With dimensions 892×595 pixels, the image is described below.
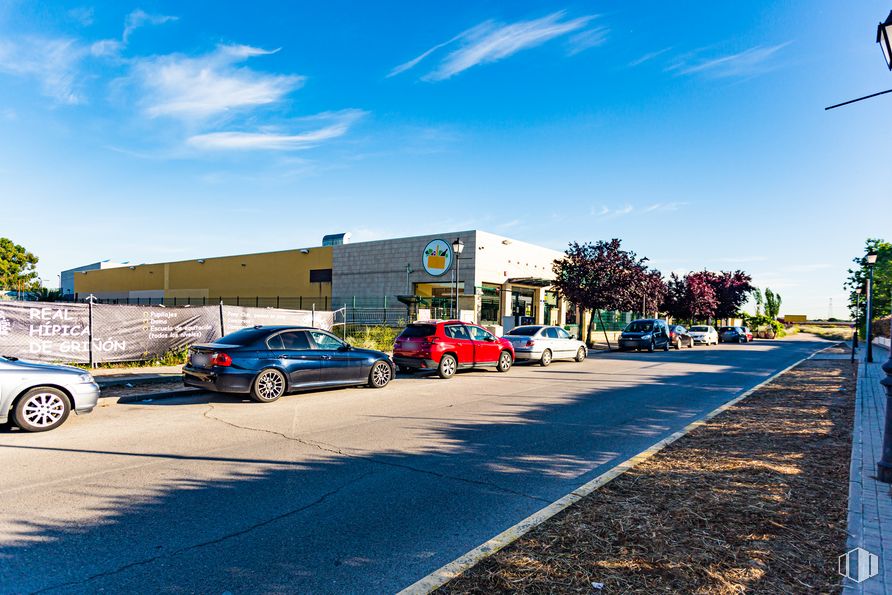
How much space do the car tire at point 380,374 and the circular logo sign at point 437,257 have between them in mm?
20327

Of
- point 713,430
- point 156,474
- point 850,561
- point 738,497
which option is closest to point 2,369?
point 156,474

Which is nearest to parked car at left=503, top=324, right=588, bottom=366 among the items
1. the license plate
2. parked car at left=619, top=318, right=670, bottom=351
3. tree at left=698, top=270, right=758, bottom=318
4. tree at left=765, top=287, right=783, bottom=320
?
parked car at left=619, top=318, right=670, bottom=351

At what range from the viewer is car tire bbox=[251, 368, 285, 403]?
10.1 meters

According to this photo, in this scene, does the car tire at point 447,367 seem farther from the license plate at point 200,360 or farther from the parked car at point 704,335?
the parked car at point 704,335

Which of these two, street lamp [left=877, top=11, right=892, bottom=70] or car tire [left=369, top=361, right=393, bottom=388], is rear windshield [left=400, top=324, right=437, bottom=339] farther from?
street lamp [left=877, top=11, right=892, bottom=70]

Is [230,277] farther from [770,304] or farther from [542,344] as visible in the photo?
[770,304]

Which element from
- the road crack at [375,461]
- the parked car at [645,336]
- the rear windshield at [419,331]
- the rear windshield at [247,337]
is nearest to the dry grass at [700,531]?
the road crack at [375,461]

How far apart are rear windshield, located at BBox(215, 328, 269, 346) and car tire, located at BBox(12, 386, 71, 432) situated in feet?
10.2

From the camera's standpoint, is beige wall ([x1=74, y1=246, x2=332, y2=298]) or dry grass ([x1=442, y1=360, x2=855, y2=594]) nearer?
dry grass ([x1=442, y1=360, x2=855, y2=594])

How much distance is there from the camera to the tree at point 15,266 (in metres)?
56.5

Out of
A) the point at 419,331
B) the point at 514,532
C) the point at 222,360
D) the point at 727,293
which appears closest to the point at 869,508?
the point at 514,532

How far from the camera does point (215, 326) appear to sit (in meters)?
16.9

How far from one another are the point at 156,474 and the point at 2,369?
3379 millimetres

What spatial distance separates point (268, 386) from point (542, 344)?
1155 cm
